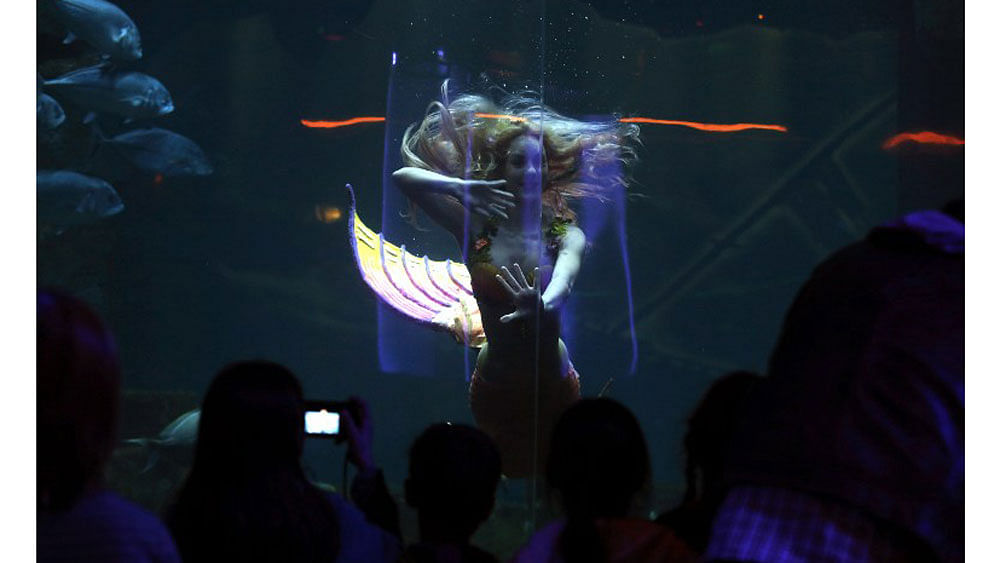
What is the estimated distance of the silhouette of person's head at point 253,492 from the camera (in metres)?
2.01

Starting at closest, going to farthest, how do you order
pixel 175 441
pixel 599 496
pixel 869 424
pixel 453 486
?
pixel 869 424
pixel 599 496
pixel 453 486
pixel 175 441

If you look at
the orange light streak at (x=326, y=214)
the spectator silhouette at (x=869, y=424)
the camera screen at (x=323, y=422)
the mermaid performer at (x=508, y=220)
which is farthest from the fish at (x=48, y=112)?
the spectator silhouette at (x=869, y=424)

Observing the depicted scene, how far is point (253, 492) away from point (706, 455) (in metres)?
1.00

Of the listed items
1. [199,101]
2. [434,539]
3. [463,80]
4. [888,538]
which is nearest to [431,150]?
[463,80]

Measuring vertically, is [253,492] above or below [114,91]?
below

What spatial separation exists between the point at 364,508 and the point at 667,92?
4.42ft

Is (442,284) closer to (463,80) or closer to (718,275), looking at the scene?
(463,80)

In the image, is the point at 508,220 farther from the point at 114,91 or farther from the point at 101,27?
the point at 101,27

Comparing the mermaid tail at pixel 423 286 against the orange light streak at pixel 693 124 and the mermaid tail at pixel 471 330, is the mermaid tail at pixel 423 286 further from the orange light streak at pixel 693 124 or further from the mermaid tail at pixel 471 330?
the orange light streak at pixel 693 124

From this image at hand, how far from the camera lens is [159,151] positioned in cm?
247

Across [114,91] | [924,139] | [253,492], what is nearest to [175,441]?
[253,492]

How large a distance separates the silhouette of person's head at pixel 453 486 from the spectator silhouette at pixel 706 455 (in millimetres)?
390

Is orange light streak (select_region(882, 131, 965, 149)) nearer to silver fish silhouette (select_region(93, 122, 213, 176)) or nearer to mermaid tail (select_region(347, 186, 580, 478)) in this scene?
mermaid tail (select_region(347, 186, 580, 478))

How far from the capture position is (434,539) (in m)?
2.09
